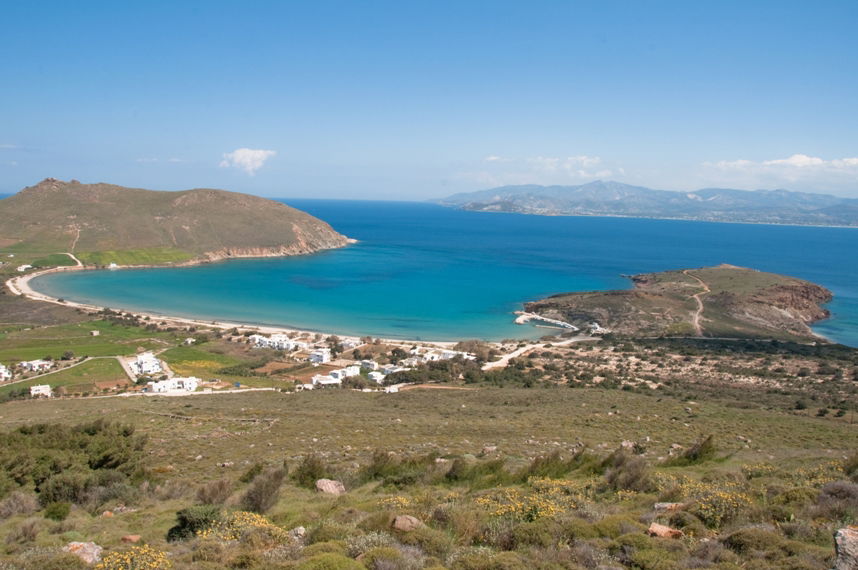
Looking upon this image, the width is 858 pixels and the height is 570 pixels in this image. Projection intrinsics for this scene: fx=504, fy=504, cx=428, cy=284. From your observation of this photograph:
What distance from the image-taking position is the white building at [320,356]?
43062 millimetres

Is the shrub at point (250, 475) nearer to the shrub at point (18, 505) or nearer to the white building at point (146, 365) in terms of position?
the shrub at point (18, 505)

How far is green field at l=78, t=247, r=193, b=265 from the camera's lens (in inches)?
3679

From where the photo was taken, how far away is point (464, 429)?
61.8 ft

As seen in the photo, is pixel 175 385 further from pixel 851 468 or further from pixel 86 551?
pixel 851 468

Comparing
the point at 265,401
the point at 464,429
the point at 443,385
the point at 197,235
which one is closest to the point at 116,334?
the point at 265,401

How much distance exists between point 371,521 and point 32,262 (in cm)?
10288

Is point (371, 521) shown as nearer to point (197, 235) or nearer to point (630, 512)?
point (630, 512)

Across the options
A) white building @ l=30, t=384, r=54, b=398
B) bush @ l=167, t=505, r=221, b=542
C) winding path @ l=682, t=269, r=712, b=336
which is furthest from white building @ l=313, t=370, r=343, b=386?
winding path @ l=682, t=269, r=712, b=336

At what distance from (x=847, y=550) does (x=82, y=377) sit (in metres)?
41.4

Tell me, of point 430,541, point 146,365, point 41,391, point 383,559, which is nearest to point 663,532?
point 430,541

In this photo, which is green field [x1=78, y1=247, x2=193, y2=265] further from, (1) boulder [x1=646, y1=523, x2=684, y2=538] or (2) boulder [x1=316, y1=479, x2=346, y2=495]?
(1) boulder [x1=646, y1=523, x2=684, y2=538]

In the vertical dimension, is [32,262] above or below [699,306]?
above

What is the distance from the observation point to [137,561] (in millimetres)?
6543

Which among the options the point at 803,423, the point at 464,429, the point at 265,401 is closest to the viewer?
the point at 464,429
